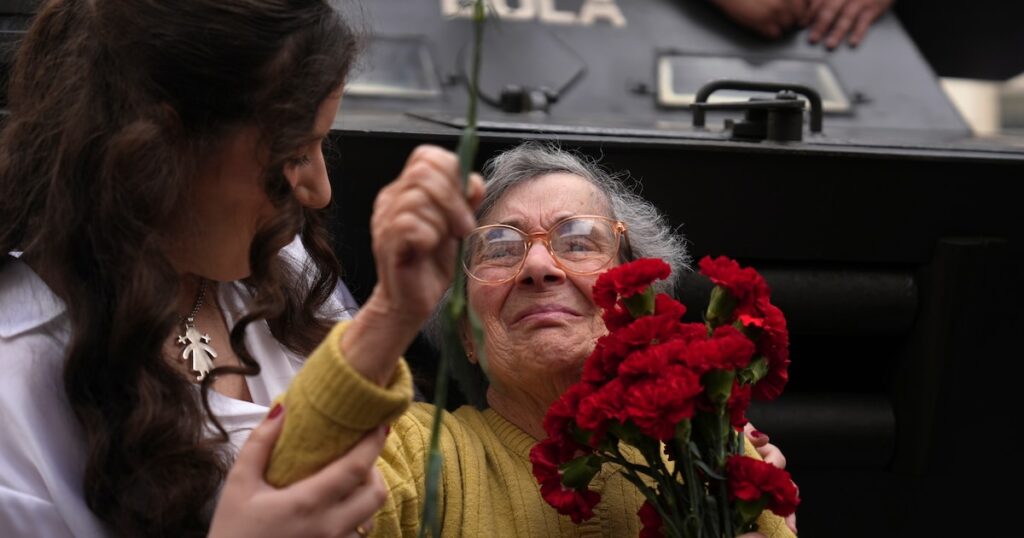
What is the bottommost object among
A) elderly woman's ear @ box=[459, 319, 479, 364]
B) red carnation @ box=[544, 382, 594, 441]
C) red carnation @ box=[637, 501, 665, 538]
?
red carnation @ box=[637, 501, 665, 538]

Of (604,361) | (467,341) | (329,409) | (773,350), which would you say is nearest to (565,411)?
(604,361)

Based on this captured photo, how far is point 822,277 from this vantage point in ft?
8.93

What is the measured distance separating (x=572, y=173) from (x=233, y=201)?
66cm

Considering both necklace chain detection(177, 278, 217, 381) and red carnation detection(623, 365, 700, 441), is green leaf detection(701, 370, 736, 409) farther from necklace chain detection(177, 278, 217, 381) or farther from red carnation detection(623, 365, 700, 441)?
necklace chain detection(177, 278, 217, 381)

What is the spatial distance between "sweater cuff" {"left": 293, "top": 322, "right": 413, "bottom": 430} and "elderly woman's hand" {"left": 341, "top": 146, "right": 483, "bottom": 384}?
0.01 metres

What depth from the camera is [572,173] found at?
2.32 metres

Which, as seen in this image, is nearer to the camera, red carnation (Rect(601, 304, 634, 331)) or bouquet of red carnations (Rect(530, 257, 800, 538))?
bouquet of red carnations (Rect(530, 257, 800, 538))

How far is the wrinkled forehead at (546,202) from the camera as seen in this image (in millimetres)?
2221

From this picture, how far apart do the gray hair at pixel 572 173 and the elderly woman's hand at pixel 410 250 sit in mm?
887

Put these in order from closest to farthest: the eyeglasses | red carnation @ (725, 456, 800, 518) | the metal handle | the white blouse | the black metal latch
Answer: the white blouse < red carnation @ (725, 456, 800, 518) < the eyeglasses < the black metal latch < the metal handle

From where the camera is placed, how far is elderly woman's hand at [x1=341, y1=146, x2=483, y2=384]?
1.33 metres

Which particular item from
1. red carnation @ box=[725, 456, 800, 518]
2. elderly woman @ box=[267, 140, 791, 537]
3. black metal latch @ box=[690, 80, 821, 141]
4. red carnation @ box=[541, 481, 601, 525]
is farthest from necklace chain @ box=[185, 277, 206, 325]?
black metal latch @ box=[690, 80, 821, 141]

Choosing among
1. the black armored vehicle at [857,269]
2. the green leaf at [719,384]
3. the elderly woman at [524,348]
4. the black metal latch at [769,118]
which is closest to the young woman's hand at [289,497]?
the elderly woman at [524,348]

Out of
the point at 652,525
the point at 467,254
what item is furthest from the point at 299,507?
the point at 467,254
